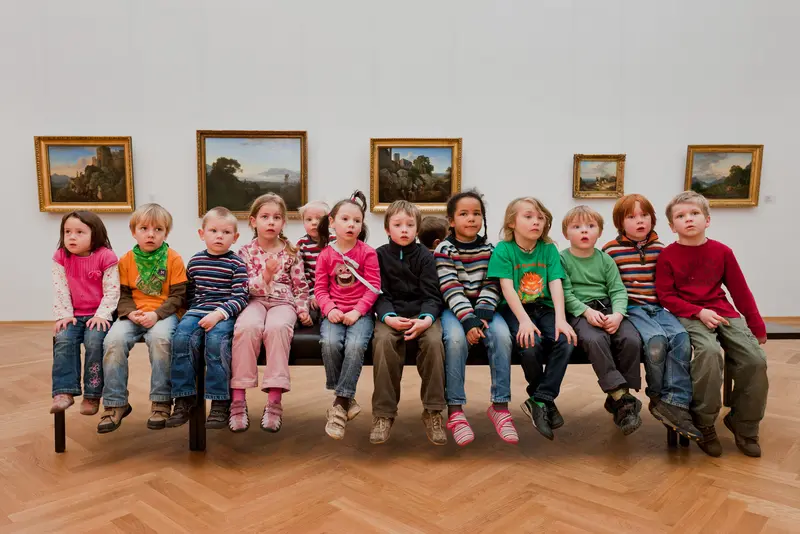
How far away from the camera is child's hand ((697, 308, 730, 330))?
133 inches

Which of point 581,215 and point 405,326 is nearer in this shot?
point 405,326

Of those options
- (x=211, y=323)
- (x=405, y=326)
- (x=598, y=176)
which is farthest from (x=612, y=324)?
(x=598, y=176)

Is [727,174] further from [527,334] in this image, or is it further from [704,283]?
[527,334]

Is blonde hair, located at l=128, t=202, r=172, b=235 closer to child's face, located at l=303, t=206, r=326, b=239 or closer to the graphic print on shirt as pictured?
child's face, located at l=303, t=206, r=326, b=239

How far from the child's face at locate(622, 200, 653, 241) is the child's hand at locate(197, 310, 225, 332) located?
3022mm

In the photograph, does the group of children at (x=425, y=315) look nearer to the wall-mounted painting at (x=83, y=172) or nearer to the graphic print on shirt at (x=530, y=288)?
the graphic print on shirt at (x=530, y=288)

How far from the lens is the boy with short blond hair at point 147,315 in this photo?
10.5 ft

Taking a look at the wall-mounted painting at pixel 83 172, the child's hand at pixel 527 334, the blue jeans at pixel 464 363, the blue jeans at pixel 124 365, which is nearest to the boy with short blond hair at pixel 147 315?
the blue jeans at pixel 124 365

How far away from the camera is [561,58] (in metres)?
7.89

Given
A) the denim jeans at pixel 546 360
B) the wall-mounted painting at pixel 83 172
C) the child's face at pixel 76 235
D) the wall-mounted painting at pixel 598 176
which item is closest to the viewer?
the denim jeans at pixel 546 360

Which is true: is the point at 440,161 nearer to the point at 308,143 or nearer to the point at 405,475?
the point at 308,143

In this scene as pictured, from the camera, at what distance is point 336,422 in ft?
10.3

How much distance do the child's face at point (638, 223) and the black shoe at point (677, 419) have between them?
124 centimetres

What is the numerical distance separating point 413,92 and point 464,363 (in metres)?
5.68
